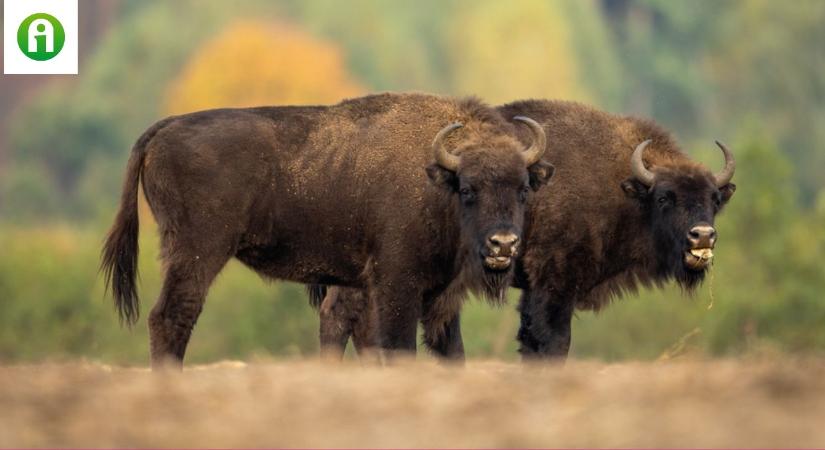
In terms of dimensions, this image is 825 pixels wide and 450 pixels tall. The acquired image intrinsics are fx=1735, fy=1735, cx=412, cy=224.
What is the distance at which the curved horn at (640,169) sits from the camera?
546 inches

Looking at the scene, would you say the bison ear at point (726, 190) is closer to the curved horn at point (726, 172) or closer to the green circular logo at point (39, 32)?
the curved horn at point (726, 172)

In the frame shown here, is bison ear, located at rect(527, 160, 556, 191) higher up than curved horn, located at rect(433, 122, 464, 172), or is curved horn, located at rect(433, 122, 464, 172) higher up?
curved horn, located at rect(433, 122, 464, 172)

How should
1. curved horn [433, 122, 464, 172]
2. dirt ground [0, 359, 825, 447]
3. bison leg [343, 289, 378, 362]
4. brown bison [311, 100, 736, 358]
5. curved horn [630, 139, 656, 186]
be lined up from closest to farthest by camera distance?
dirt ground [0, 359, 825, 447], curved horn [433, 122, 464, 172], brown bison [311, 100, 736, 358], curved horn [630, 139, 656, 186], bison leg [343, 289, 378, 362]

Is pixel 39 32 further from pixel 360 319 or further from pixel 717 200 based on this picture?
pixel 717 200

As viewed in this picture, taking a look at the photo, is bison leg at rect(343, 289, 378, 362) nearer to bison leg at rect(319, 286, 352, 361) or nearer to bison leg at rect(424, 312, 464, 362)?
bison leg at rect(319, 286, 352, 361)

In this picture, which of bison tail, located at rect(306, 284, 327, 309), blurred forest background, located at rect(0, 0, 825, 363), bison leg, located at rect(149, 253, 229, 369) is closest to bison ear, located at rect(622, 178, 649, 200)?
Answer: bison tail, located at rect(306, 284, 327, 309)

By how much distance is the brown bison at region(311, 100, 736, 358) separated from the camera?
44.8ft

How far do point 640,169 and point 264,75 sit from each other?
49.0 meters

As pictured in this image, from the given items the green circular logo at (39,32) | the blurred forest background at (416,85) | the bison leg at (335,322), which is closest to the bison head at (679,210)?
the bison leg at (335,322)

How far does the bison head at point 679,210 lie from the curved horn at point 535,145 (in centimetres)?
A: 111

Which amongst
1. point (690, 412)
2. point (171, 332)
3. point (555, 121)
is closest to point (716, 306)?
point (555, 121)

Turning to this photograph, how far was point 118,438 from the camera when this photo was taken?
27.4 ft

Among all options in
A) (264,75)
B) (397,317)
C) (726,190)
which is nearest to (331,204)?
(397,317)

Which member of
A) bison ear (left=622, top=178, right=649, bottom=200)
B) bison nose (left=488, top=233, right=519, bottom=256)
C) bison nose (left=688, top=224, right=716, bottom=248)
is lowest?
bison nose (left=488, top=233, right=519, bottom=256)
